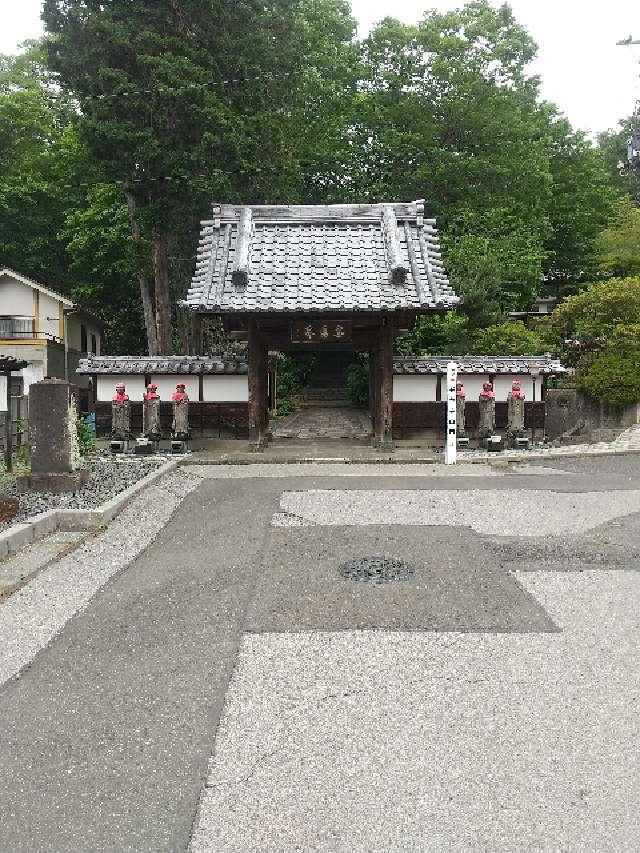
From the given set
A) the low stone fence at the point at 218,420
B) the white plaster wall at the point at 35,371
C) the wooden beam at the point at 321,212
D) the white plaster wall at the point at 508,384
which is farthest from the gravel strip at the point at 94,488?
the white plaster wall at the point at 35,371

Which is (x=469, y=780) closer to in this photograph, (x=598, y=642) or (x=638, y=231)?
(x=598, y=642)

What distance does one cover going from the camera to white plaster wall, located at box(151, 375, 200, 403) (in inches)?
715

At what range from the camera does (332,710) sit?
369cm

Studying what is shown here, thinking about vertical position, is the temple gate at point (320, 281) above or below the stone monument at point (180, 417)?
above

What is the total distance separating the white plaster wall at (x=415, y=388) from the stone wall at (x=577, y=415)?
18.0 ft

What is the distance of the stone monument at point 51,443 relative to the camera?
1017 centimetres

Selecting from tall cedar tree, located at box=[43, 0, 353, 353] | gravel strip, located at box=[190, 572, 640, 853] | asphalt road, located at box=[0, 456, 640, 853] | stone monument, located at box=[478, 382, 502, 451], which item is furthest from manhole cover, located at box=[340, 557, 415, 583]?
tall cedar tree, located at box=[43, 0, 353, 353]

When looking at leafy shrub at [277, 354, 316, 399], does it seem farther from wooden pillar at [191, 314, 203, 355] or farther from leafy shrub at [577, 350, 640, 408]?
leafy shrub at [577, 350, 640, 408]

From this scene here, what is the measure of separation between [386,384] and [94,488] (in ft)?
25.3

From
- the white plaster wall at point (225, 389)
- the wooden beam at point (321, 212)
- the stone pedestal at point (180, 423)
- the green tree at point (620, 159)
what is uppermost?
the green tree at point (620, 159)

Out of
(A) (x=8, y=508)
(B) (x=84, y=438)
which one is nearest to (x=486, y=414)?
(B) (x=84, y=438)

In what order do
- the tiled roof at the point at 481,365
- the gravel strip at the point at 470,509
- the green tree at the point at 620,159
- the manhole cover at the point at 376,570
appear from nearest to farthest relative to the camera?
the manhole cover at the point at 376,570, the gravel strip at the point at 470,509, the tiled roof at the point at 481,365, the green tree at the point at 620,159

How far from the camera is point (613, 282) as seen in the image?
21.6m

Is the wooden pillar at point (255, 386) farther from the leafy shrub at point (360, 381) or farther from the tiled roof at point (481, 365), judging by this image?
the leafy shrub at point (360, 381)
